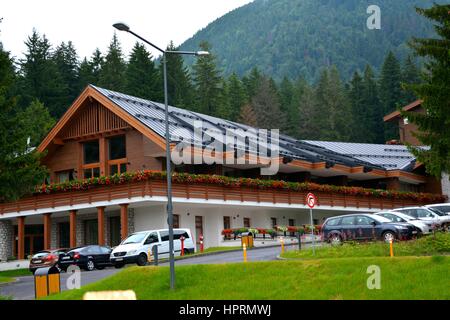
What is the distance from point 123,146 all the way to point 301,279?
28.9 metres

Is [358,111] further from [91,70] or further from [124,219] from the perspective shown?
[124,219]

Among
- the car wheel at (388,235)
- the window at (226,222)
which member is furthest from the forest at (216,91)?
the car wheel at (388,235)

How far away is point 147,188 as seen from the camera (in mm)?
39625

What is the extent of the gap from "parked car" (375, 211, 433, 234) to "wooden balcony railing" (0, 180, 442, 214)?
13222 mm

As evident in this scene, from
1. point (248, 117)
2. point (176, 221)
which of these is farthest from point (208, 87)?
point (176, 221)

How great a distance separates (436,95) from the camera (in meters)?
27.1

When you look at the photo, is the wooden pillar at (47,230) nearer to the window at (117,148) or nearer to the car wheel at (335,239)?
the window at (117,148)

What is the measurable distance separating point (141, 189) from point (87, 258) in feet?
20.6

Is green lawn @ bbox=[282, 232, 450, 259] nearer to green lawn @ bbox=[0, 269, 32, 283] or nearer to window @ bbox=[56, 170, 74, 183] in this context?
green lawn @ bbox=[0, 269, 32, 283]

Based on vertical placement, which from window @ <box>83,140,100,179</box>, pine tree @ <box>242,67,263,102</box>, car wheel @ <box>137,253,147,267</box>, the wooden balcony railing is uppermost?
pine tree @ <box>242,67,263,102</box>

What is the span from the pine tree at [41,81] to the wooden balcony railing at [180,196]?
125ft

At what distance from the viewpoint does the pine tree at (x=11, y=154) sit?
32812 millimetres

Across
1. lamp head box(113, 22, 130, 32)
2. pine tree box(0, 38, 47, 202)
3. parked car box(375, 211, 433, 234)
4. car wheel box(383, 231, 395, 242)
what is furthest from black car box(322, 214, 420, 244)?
pine tree box(0, 38, 47, 202)

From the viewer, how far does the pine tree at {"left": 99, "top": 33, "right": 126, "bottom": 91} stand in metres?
83.9
